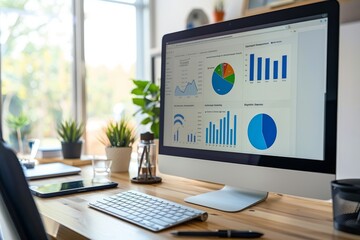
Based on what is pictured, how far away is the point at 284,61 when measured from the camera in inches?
37.9

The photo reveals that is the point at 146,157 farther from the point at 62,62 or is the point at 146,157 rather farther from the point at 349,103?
the point at 62,62

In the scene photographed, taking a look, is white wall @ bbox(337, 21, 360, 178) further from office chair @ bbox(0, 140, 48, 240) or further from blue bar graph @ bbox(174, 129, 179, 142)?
office chair @ bbox(0, 140, 48, 240)

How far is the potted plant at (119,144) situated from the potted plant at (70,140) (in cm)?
33

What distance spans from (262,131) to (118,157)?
751 millimetres

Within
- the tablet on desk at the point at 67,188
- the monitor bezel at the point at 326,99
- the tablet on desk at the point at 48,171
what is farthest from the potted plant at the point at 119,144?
the monitor bezel at the point at 326,99

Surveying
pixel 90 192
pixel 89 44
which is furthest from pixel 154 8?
pixel 90 192

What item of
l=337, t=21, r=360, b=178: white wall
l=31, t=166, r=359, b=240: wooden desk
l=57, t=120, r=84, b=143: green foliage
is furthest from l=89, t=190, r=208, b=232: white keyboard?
l=337, t=21, r=360, b=178: white wall

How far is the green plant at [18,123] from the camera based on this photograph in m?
2.47

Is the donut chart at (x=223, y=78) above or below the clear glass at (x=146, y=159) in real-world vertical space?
above

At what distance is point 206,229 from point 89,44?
2328mm

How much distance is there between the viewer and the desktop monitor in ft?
2.92

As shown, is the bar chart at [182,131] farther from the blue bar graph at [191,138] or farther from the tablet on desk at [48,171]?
the tablet on desk at [48,171]

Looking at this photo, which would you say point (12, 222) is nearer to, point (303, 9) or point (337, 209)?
point (337, 209)

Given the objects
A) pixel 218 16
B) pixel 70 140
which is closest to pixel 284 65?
pixel 70 140
